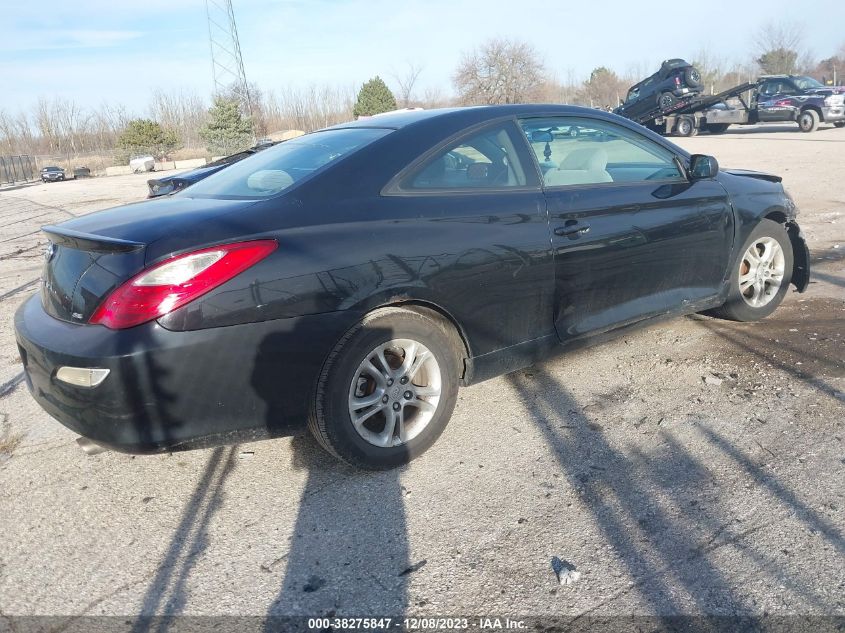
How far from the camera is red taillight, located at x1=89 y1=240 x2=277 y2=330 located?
8.30 feet

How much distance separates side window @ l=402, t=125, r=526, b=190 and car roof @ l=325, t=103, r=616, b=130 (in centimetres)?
11

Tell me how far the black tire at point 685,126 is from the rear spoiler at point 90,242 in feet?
95.1

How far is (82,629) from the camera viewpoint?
88.0 inches

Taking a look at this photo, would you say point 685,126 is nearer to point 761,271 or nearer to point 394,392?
point 761,271

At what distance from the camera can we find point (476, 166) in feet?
11.2

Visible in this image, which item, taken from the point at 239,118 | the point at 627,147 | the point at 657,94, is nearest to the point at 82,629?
the point at 627,147

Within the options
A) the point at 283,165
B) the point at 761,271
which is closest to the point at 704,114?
the point at 761,271

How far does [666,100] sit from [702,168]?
25.1 meters

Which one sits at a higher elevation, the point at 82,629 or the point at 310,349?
the point at 310,349

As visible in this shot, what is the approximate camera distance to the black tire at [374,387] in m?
2.88

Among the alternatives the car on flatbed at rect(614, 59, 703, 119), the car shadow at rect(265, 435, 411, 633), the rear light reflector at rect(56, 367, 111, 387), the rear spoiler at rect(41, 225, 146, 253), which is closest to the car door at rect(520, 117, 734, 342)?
the car shadow at rect(265, 435, 411, 633)

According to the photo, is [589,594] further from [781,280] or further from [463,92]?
[463,92]

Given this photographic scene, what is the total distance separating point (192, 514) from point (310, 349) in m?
0.88

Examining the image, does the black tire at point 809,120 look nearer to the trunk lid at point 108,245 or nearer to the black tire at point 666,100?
the black tire at point 666,100
